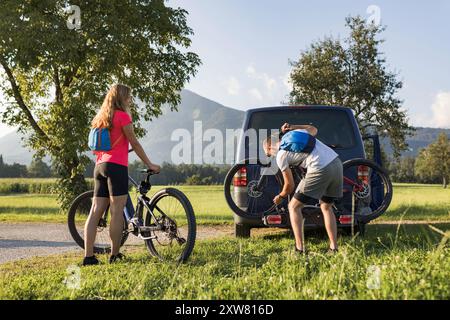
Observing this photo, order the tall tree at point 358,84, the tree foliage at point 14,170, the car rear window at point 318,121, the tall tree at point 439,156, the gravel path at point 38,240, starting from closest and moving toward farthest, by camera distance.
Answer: the car rear window at point 318,121 < the gravel path at point 38,240 < the tall tree at point 358,84 < the tall tree at point 439,156 < the tree foliage at point 14,170

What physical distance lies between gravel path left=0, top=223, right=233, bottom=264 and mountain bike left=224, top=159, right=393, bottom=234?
2350 millimetres

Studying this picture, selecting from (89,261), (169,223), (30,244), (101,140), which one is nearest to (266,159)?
(169,223)

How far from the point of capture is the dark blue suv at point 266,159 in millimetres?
6531

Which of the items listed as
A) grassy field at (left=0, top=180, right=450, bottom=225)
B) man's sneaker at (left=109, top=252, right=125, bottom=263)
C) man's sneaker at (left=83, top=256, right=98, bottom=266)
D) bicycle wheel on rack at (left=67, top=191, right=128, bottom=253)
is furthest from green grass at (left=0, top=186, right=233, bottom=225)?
man's sneaker at (left=83, top=256, right=98, bottom=266)

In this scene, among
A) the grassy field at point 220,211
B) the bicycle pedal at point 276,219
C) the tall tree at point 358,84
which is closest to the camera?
the bicycle pedal at point 276,219

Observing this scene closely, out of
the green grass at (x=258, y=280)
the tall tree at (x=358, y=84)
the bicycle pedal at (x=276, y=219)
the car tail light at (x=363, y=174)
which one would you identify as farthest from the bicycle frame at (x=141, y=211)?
the tall tree at (x=358, y=84)

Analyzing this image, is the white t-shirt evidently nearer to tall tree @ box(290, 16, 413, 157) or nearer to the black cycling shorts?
the black cycling shorts

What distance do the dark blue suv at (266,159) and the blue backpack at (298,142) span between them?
1.29 metres

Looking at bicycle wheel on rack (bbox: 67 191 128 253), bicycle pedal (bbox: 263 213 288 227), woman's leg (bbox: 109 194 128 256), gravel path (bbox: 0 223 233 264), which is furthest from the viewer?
gravel path (bbox: 0 223 233 264)

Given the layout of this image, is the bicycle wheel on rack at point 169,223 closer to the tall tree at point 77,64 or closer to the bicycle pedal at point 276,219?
the bicycle pedal at point 276,219

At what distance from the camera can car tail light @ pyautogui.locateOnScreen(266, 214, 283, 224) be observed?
6429mm

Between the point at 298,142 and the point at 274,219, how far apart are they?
157cm
